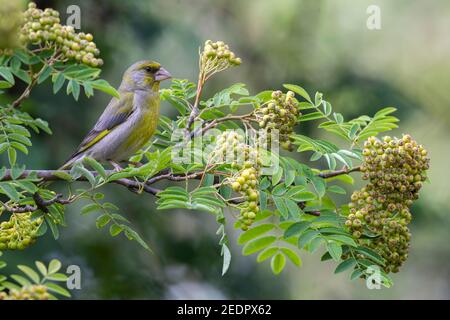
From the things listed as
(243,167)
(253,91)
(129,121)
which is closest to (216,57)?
(243,167)

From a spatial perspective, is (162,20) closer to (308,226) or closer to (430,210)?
(430,210)

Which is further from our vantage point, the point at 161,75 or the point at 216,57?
the point at 161,75

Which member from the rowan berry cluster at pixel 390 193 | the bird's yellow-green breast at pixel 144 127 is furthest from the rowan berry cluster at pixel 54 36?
the bird's yellow-green breast at pixel 144 127

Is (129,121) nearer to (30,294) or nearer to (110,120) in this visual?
(110,120)

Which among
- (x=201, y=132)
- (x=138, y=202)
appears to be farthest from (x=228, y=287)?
(x=201, y=132)

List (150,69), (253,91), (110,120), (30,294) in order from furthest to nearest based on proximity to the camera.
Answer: (253,91), (150,69), (110,120), (30,294)

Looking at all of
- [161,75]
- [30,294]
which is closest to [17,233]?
[30,294]

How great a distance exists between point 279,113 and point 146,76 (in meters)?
2.03

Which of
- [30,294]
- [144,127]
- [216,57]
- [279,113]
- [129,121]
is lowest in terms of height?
[30,294]

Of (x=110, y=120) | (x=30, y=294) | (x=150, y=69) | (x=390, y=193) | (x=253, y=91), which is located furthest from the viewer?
(x=253, y=91)

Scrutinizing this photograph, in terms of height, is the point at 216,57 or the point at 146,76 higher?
the point at 146,76

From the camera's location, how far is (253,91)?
8.42m

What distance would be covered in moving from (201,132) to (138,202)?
3827 mm

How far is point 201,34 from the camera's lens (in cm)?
864
